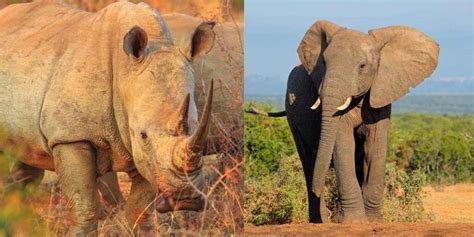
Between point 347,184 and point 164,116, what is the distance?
410cm

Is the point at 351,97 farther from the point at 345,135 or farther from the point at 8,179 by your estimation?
the point at 8,179

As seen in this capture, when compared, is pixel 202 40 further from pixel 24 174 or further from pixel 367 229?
pixel 367 229

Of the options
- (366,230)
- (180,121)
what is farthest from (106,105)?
(366,230)

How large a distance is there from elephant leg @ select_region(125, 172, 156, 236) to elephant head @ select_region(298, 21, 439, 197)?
3.25 meters

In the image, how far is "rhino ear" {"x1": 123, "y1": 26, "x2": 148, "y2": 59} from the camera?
11.9 ft

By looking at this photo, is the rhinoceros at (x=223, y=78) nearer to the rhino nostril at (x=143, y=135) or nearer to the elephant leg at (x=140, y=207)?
the elephant leg at (x=140, y=207)

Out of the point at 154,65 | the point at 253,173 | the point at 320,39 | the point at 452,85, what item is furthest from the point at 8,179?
the point at 452,85

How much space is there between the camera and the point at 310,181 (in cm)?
858

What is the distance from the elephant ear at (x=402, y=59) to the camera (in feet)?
26.5

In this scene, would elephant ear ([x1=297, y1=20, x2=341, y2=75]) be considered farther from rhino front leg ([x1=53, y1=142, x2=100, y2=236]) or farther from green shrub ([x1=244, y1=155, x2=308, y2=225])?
rhino front leg ([x1=53, y1=142, x2=100, y2=236])

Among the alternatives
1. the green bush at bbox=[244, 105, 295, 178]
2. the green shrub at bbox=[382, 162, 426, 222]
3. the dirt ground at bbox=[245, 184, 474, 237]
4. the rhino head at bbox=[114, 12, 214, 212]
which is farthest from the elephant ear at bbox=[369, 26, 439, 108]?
the rhino head at bbox=[114, 12, 214, 212]

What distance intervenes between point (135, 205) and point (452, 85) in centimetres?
5521

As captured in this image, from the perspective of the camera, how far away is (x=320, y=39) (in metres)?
8.77

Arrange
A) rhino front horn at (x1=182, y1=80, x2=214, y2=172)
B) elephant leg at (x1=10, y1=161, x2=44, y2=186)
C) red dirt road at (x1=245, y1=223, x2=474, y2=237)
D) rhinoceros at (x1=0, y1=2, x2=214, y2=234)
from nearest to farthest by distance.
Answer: rhino front horn at (x1=182, y1=80, x2=214, y2=172) < rhinoceros at (x1=0, y1=2, x2=214, y2=234) < elephant leg at (x1=10, y1=161, x2=44, y2=186) < red dirt road at (x1=245, y1=223, x2=474, y2=237)
